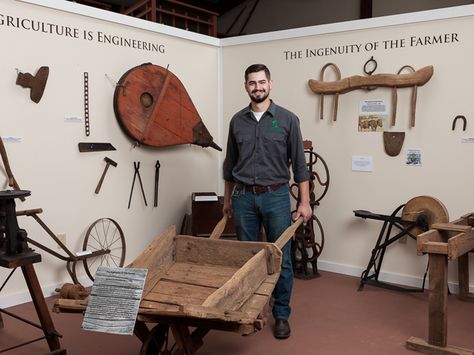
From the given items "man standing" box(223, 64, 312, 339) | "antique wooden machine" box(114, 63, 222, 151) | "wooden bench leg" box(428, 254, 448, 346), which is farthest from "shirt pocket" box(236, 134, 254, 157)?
"antique wooden machine" box(114, 63, 222, 151)

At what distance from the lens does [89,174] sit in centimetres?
414

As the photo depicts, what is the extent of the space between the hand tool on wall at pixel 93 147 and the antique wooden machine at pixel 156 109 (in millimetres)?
213

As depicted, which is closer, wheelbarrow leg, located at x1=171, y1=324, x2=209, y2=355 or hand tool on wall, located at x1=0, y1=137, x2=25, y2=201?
wheelbarrow leg, located at x1=171, y1=324, x2=209, y2=355

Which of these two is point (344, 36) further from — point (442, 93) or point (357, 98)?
point (442, 93)

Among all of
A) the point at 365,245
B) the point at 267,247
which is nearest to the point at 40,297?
the point at 267,247

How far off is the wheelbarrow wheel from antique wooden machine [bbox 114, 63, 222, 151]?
219 centimetres

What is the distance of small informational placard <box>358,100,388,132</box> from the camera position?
4.30m

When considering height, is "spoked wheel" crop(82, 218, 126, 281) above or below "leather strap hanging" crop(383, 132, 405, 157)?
below

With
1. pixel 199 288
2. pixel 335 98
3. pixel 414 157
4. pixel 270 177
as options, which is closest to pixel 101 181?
pixel 270 177

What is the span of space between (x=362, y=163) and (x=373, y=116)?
0.42 metres

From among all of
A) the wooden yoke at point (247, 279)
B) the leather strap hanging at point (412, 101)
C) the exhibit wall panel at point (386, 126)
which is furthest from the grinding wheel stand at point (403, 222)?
the wooden yoke at point (247, 279)

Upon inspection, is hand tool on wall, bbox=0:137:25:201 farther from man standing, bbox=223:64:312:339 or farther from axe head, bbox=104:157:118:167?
man standing, bbox=223:64:312:339

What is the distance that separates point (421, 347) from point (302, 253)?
1593 millimetres

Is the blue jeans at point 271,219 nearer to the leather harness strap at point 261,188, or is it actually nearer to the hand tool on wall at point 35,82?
the leather harness strap at point 261,188
